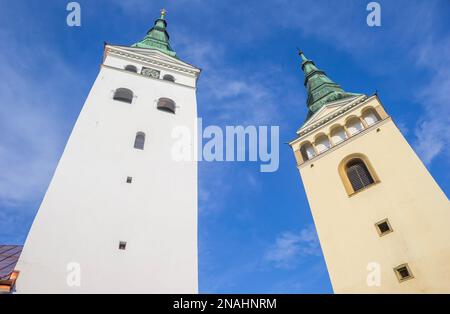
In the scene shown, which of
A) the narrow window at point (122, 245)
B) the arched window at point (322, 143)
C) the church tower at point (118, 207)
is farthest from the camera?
the arched window at point (322, 143)

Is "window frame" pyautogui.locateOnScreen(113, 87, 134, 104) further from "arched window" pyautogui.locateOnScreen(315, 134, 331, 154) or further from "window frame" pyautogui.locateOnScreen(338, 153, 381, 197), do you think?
"window frame" pyautogui.locateOnScreen(338, 153, 381, 197)

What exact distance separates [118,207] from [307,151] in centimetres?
1326

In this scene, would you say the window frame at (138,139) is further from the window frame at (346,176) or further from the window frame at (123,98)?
the window frame at (346,176)

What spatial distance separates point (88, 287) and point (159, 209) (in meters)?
3.62

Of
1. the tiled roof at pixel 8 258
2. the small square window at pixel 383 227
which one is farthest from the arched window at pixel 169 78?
the small square window at pixel 383 227

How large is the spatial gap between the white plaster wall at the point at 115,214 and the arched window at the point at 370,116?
1126 centimetres

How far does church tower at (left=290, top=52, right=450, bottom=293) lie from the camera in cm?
1482

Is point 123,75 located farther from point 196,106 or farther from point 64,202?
point 64,202

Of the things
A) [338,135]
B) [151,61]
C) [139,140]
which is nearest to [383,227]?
[338,135]

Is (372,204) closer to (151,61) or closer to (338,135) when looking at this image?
(338,135)

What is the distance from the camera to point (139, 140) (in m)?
15.9

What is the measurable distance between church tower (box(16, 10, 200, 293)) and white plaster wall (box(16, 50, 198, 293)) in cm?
3

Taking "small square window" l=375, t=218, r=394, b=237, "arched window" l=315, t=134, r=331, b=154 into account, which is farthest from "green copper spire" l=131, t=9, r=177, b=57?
"small square window" l=375, t=218, r=394, b=237

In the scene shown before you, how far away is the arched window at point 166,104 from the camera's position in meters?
18.9
